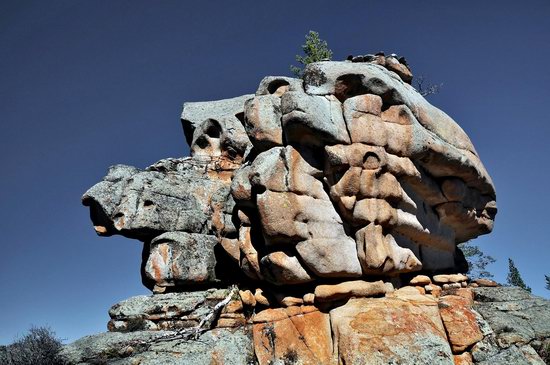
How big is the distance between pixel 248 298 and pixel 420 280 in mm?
5275

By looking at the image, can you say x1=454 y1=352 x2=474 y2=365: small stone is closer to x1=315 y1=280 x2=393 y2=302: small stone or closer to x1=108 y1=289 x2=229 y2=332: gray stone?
x1=315 y1=280 x2=393 y2=302: small stone

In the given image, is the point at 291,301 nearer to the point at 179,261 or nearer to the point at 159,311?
the point at 159,311

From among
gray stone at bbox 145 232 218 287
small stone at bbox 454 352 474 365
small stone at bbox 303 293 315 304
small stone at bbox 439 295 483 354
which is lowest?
small stone at bbox 454 352 474 365

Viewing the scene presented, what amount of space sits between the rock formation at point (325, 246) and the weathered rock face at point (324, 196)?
49mm

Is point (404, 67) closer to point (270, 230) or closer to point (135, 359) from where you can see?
point (270, 230)

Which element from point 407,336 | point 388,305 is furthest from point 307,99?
point 407,336

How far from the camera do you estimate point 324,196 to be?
12.3 m

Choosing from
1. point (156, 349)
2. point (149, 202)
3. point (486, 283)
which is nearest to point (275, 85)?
point (149, 202)

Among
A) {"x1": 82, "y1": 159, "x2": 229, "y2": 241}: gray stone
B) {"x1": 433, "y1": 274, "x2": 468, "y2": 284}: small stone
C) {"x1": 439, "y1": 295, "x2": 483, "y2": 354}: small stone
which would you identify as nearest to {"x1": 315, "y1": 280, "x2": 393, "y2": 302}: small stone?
{"x1": 439, "y1": 295, "x2": 483, "y2": 354}: small stone

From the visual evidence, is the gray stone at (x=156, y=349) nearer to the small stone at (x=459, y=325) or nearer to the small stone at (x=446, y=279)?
the small stone at (x=459, y=325)

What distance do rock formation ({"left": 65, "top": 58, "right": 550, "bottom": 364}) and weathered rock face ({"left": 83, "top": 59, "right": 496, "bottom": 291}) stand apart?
0.16ft

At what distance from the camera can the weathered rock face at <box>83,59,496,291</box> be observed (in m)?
11.7

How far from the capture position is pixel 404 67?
16.2 meters

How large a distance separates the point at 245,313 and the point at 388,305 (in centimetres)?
479
